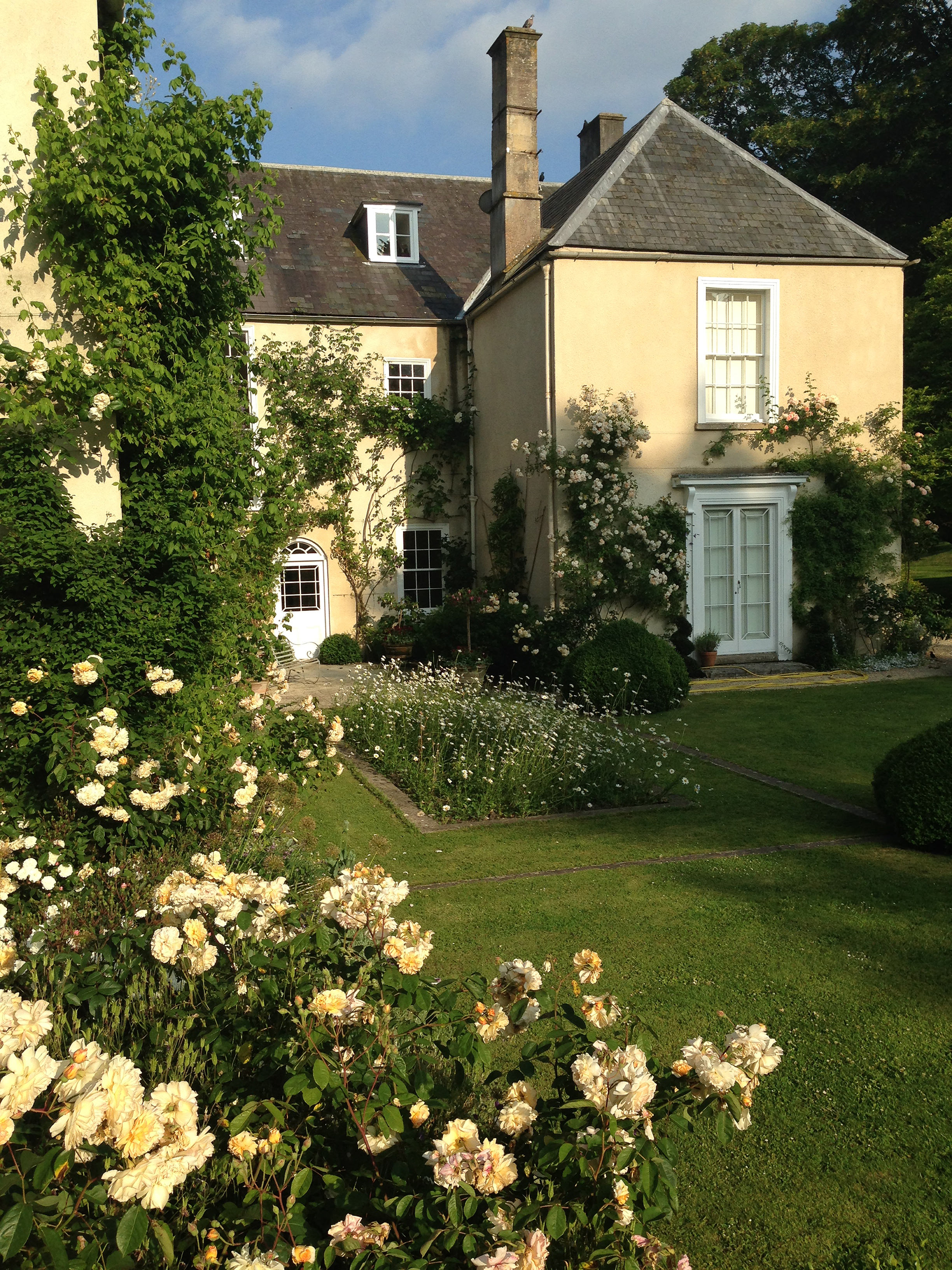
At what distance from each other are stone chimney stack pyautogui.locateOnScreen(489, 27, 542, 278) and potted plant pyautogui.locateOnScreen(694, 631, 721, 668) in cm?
675

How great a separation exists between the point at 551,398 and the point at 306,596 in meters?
6.17

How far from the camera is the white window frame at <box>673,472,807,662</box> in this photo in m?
15.0

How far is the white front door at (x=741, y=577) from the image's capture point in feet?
49.9

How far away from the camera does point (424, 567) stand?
18594 mm

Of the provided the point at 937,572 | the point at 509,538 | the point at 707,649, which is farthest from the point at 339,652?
the point at 937,572

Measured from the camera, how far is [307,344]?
17484mm

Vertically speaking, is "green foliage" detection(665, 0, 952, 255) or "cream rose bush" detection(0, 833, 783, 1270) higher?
"green foliage" detection(665, 0, 952, 255)

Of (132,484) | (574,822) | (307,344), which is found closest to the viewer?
(132,484)

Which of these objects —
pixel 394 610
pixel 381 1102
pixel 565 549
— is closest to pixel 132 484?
pixel 381 1102

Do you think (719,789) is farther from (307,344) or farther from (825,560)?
(307,344)

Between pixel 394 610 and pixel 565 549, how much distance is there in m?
4.70

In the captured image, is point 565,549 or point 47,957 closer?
point 47,957

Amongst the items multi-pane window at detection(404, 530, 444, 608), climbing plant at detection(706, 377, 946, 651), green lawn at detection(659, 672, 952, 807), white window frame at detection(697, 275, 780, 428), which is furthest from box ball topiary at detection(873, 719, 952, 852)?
multi-pane window at detection(404, 530, 444, 608)

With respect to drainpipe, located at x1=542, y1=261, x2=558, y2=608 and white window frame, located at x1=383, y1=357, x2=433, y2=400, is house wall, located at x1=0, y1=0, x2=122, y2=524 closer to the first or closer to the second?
drainpipe, located at x1=542, y1=261, x2=558, y2=608
